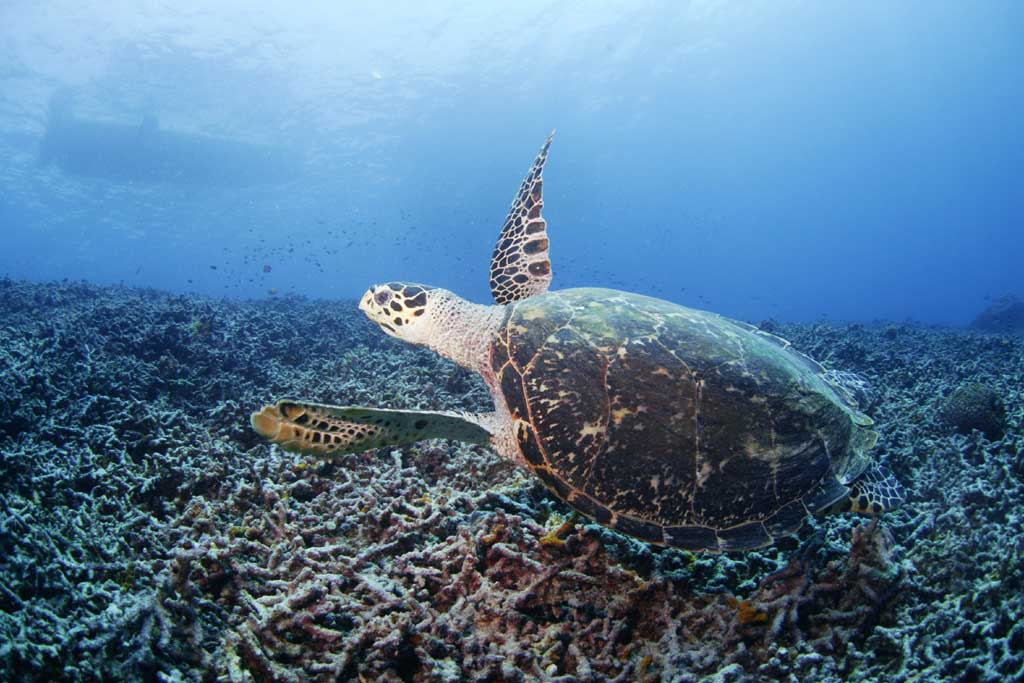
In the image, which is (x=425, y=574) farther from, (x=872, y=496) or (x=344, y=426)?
(x=872, y=496)

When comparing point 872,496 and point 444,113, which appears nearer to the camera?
point 872,496

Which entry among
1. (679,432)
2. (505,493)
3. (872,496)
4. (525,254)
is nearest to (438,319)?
(525,254)

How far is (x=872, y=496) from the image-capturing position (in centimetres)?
240

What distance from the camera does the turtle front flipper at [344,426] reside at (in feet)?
6.93

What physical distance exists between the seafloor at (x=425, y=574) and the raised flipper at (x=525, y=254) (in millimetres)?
1392

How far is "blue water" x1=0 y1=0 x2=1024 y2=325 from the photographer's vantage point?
24.0 m

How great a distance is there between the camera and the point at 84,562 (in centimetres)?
198

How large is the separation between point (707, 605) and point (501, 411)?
4.75 feet

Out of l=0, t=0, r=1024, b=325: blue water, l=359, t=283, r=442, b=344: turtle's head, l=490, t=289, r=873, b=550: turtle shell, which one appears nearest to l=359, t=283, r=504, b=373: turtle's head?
l=359, t=283, r=442, b=344: turtle's head

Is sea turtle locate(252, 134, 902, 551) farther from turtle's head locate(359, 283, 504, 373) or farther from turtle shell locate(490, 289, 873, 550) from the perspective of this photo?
turtle's head locate(359, 283, 504, 373)

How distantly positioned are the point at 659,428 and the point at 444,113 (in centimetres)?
3706

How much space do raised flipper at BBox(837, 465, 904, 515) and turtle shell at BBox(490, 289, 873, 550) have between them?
132 millimetres

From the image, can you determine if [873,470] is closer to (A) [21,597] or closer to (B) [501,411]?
(B) [501,411]

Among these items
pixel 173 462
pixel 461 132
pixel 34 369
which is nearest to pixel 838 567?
pixel 173 462
